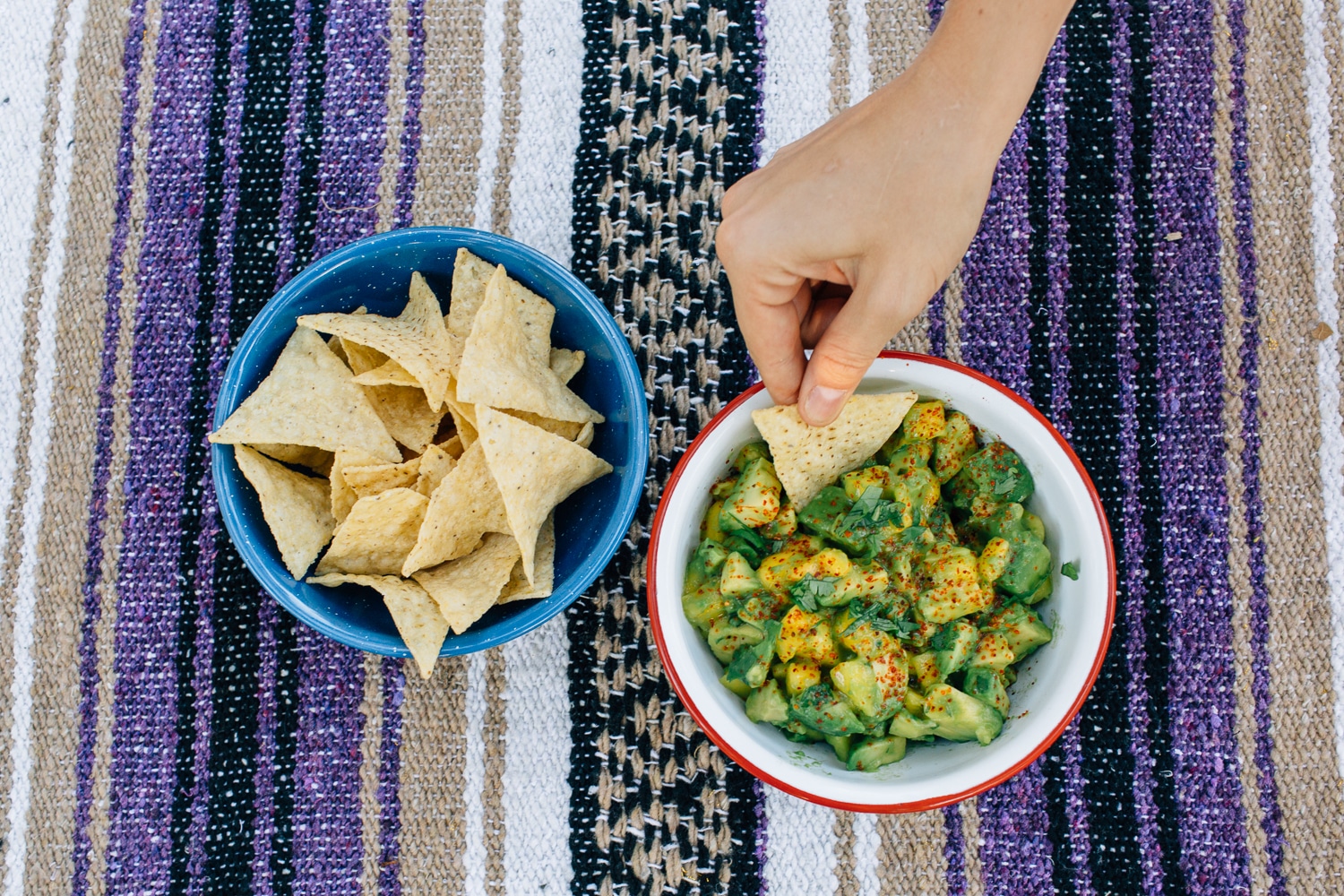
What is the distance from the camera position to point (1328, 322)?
5.53ft

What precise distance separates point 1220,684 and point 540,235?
51.4 inches

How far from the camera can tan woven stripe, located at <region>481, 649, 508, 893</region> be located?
64.6 inches

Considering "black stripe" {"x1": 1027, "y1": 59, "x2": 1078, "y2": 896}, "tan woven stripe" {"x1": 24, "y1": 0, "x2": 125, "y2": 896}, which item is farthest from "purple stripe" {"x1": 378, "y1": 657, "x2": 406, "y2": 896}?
"black stripe" {"x1": 1027, "y1": 59, "x2": 1078, "y2": 896}

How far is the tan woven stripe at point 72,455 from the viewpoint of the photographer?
1.68 meters

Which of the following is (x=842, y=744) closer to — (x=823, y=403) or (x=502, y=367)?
(x=823, y=403)

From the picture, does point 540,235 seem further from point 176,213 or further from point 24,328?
point 24,328

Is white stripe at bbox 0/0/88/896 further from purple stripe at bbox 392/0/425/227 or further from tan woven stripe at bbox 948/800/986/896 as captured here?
tan woven stripe at bbox 948/800/986/896

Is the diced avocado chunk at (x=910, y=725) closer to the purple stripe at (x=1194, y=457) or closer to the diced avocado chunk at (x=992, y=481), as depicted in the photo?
the diced avocado chunk at (x=992, y=481)

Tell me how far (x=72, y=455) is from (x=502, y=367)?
0.85m

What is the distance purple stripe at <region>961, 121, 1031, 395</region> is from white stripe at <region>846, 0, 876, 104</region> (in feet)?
0.87

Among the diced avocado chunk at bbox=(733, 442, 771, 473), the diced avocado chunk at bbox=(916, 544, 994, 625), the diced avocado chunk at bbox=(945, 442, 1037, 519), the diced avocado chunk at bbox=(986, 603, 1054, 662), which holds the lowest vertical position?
the diced avocado chunk at bbox=(986, 603, 1054, 662)

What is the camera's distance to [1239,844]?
5.34 ft

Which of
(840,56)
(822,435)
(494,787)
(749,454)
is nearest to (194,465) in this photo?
(494,787)

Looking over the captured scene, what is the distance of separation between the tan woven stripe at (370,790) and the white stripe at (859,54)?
122cm
